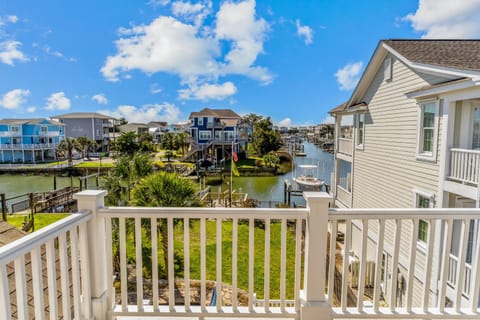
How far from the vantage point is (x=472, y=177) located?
5230mm

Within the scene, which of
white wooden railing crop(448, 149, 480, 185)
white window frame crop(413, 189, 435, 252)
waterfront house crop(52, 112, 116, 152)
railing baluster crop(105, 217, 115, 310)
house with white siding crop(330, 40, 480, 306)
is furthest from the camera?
waterfront house crop(52, 112, 116, 152)

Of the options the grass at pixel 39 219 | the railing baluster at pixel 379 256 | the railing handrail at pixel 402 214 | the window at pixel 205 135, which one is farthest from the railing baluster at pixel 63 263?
the window at pixel 205 135

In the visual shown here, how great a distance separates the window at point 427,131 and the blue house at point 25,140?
140 feet

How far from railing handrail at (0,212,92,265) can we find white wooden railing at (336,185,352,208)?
35.0ft

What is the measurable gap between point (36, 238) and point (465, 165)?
679 centimetres

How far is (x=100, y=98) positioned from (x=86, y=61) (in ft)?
109

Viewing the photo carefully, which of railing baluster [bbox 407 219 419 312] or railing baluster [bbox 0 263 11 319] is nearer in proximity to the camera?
railing baluster [bbox 0 263 11 319]

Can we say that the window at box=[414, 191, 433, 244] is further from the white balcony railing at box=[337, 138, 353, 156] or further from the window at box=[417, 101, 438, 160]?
the white balcony railing at box=[337, 138, 353, 156]

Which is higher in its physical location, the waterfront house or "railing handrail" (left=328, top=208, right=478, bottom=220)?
the waterfront house

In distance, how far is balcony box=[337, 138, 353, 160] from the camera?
1091 cm

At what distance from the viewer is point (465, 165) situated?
17.5 ft

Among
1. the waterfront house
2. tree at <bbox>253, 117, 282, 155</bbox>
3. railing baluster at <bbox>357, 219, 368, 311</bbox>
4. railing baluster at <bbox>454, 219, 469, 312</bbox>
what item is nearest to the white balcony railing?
railing baluster at <bbox>454, 219, 469, 312</bbox>

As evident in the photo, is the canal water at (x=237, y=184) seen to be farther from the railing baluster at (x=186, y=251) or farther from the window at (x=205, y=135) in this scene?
the railing baluster at (x=186, y=251)

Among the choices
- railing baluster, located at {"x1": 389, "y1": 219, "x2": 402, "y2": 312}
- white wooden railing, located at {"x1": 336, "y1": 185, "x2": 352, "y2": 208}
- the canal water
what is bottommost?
the canal water
